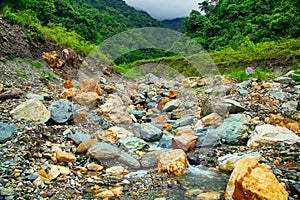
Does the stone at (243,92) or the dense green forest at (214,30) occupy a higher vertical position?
the dense green forest at (214,30)

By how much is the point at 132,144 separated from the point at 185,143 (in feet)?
2.73

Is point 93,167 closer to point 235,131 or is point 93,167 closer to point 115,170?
point 115,170

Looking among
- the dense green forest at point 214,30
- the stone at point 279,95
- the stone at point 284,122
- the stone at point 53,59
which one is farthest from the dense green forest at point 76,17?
the stone at point 284,122

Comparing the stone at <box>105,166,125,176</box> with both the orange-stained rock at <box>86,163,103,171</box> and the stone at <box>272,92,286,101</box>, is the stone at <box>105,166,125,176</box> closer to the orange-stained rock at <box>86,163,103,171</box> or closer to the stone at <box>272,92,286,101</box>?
the orange-stained rock at <box>86,163,103,171</box>

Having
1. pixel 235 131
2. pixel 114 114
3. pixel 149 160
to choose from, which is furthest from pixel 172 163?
pixel 114 114

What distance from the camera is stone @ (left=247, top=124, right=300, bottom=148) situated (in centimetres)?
371

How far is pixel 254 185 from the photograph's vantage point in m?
2.26

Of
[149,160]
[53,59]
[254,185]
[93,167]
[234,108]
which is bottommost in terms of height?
[93,167]

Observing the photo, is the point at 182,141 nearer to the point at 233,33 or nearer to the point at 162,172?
the point at 162,172

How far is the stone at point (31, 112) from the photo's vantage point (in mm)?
3829

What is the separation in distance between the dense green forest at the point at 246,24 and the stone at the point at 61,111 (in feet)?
42.5

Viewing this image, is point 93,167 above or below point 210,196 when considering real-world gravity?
Answer: below

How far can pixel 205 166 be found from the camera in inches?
138

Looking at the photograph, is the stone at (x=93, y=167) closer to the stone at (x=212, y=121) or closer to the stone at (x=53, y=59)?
the stone at (x=212, y=121)
